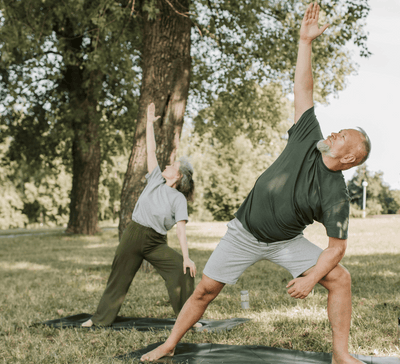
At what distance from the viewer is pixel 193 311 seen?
137 inches

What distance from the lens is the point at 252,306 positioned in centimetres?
548

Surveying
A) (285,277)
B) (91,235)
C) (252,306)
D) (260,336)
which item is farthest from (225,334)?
(91,235)

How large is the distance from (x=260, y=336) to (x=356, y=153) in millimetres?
2167

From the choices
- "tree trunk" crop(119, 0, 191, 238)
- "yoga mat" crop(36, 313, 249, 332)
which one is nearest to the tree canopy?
"tree trunk" crop(119, 0, 191, 238)

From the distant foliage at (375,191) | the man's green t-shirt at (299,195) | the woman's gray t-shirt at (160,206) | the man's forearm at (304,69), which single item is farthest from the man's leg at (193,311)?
the distant foliage at (375,191)

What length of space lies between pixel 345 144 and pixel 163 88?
5.83m

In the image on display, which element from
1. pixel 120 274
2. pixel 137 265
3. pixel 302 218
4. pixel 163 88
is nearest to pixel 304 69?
pixel 302 218

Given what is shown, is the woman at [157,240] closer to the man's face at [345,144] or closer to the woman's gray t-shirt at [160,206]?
the woman's gray t-shirt at [160,206]

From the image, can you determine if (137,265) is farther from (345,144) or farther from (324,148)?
(345,144)

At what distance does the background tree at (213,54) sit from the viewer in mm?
8250

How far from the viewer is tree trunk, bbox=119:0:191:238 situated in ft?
26.7

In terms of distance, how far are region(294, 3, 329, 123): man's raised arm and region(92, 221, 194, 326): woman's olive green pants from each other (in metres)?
2.14

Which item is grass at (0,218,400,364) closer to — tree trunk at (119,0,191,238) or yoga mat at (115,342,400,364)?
yoga mat at (115,342,400,364)

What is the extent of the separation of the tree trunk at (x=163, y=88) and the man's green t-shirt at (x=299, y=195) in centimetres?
501
